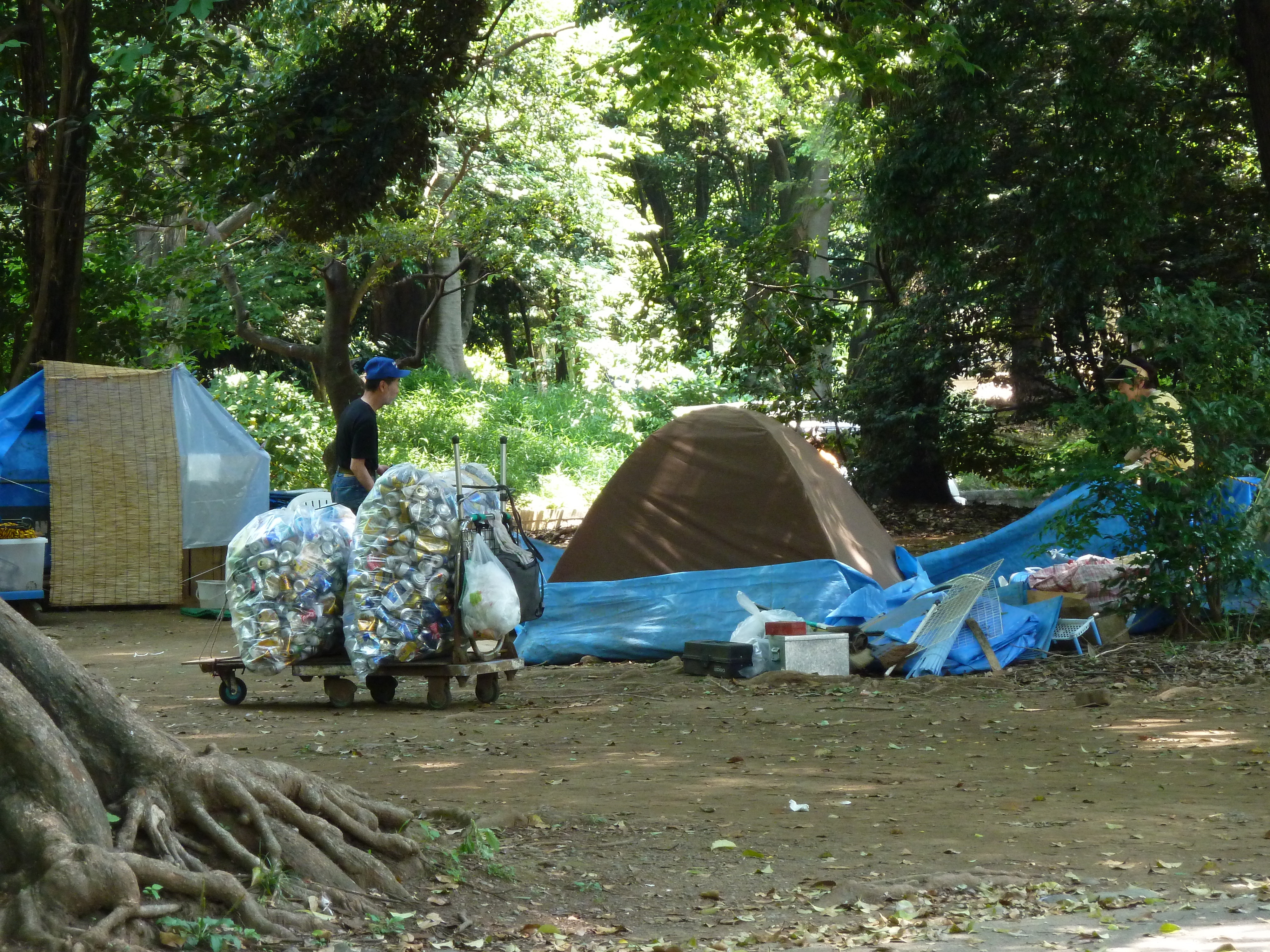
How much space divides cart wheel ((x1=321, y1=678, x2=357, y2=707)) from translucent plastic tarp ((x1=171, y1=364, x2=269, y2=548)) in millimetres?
5421

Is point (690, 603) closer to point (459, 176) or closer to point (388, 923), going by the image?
point (388, 923)

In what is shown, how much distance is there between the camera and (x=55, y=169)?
1246cm

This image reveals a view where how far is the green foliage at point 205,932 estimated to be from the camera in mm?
3473

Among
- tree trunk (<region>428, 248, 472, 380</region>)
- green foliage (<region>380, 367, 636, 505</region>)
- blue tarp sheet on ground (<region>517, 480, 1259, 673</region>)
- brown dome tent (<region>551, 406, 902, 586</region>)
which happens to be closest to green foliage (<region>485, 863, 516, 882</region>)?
blue tarp sheet on ground (<region>517, 480, 1259, 673</region>)

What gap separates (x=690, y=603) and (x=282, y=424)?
11262 millimetres

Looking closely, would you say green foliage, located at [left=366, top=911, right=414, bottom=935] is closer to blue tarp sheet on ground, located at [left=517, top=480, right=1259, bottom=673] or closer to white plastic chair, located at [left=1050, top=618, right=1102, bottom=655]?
blue tarp sheet on ground, located at [left=517, top=480, right=1259, bottom=673]

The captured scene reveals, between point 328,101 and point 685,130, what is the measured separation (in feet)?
79.9

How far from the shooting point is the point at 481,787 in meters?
5.70

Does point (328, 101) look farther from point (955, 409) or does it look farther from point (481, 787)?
point (955, 409)

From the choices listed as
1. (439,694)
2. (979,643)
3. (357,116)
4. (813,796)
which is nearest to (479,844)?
(813,796)

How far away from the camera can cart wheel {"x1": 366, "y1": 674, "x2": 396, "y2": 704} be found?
8062 millimetres

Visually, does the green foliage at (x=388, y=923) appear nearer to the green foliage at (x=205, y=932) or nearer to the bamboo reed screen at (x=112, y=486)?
the green foliage at (x=205, y=932)

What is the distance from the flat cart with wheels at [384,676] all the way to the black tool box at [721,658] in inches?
53.9

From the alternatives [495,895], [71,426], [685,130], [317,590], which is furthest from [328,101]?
[685,130]
